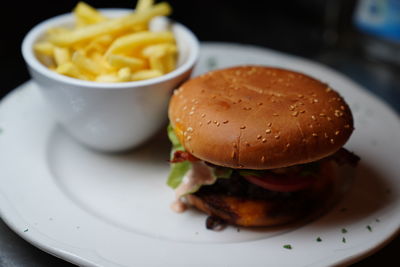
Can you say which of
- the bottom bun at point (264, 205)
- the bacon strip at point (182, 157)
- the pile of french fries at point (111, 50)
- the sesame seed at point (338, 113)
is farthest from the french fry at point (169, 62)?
the sesame seed at point (338, 113)

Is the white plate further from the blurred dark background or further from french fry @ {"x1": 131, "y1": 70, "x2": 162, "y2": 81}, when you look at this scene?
the blurred dark background

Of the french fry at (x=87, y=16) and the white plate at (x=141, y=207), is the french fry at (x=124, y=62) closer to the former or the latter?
the french fry at (x=87, y=16)

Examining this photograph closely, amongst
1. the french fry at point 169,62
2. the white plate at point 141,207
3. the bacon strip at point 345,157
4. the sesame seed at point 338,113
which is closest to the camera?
the white plate at point 141,207

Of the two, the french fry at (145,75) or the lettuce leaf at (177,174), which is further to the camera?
the french fry at (145,75)

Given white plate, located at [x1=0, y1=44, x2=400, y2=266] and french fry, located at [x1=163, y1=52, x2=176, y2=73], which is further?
french fry, located at [x1=163, y1=52, x2=176, y2=73]

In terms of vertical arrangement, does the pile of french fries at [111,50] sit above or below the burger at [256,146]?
above

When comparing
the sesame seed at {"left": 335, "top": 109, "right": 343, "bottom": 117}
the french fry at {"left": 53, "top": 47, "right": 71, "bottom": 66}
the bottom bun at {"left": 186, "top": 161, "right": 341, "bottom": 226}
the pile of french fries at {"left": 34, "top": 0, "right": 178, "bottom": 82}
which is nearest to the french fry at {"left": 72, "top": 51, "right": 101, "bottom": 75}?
the pile of french fries at {"left": 34, "top": 0, "right": 178, "bottom": 82}

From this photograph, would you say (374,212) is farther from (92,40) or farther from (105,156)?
(92,40)
